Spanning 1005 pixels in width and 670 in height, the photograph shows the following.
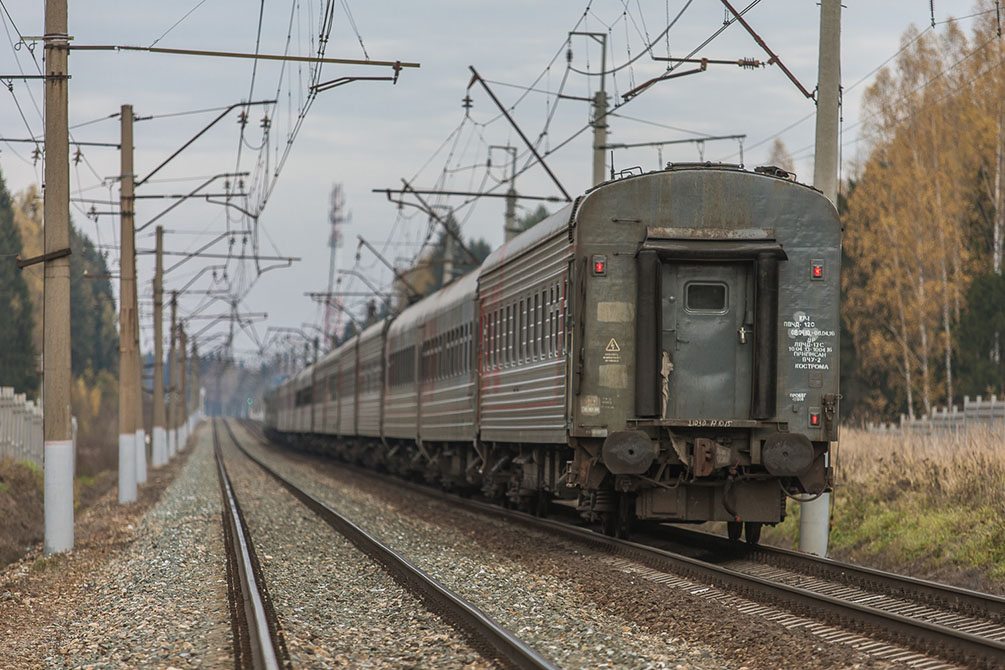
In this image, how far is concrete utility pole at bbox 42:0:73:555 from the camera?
15.5m

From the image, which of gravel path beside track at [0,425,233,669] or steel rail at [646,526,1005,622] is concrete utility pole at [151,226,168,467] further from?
steel rail at [646,526,1005,622]

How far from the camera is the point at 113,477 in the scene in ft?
132

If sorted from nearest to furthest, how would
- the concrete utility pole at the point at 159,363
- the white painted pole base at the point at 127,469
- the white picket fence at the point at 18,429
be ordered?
the white painted pole base at the point at 127,469
the white picket fence at the point at 18,429
the concrete utility pole at the point at 159,363

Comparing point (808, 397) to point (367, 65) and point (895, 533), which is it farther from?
point (367, 65)

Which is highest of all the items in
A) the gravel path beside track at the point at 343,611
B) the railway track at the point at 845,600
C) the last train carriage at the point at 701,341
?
the last train carriage at the point at 701,341

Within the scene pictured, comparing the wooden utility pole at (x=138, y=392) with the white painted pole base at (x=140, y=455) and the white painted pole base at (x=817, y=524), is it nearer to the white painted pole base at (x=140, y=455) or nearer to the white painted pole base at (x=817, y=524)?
the white painted pole base at (x=140, y=455)

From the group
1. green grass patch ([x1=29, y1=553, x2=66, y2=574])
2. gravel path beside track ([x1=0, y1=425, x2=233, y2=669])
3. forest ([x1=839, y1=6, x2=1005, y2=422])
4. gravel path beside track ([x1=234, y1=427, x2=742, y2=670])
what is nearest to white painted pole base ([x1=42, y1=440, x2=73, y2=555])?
gravel path beside track ([x1=0, y1=425, x2=233, y2=669])

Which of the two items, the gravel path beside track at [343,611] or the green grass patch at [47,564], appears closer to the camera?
the gravel path beside track at [343,611]

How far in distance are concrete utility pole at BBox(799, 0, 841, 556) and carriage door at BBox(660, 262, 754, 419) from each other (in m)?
1.65

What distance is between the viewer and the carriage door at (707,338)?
42.0 feet

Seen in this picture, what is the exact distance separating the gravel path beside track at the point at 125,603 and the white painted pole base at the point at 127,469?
6.05 meters

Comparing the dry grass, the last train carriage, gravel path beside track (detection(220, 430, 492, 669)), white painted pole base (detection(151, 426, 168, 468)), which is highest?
the last train carriage

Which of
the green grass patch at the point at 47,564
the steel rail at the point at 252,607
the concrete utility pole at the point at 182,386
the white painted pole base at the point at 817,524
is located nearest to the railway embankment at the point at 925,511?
the white painted pole base at the point at 817,524

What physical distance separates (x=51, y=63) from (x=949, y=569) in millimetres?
10846
